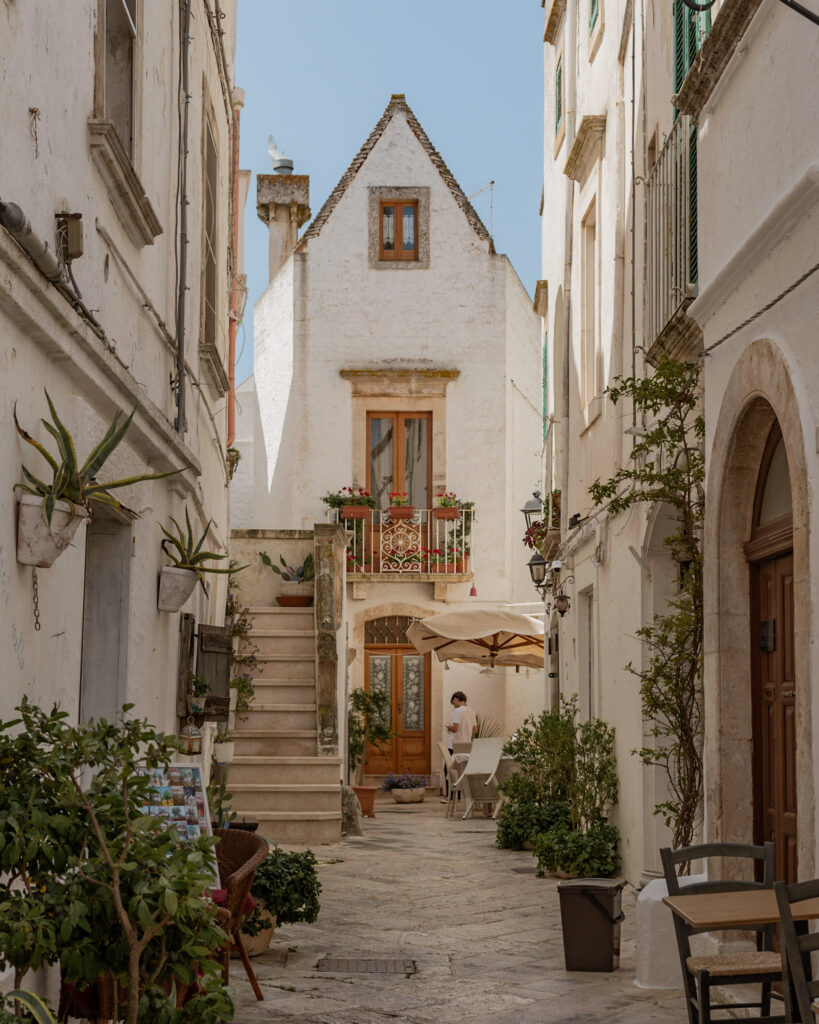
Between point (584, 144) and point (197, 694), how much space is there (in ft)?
21.5

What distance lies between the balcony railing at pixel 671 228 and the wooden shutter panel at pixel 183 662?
355 centimetres

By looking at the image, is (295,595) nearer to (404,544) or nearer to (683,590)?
(404,544)

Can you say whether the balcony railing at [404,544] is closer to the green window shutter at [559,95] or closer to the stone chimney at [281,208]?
the stone chimney at [281,208]

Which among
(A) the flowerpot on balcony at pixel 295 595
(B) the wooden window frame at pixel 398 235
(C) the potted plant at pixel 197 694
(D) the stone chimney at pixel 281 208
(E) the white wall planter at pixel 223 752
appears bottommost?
(E) the white wall planter at pixel 223 752

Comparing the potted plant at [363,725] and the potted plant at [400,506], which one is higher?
the potted plant at [400,506]

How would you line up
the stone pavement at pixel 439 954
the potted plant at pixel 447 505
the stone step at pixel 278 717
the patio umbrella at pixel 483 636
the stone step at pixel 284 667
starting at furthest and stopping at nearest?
the potted plant at pixel 447 505, the patio umbrella at pixel 483 636, the stone step at pixel 284 667, the stone step at pixel 278 717, the stone pavement at pixel 439 954

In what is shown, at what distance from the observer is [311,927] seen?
8.51 metres

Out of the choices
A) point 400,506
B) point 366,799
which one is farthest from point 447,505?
point 366,799

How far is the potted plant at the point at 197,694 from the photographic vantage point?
8945mm

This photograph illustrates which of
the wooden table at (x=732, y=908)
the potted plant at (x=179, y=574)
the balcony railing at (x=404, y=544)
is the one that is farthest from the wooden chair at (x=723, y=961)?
the balcony railing at (x=404, y=544)

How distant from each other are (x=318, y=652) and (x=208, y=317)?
4893mm

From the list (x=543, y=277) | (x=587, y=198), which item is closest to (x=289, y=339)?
(x=543, y=277)

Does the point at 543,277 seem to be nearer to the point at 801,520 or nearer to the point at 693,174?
the point at 693,174

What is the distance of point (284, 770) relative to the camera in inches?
509
